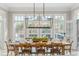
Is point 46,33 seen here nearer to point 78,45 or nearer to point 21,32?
point 21,32

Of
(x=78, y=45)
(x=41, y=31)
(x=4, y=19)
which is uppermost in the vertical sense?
(x=4, y=19)

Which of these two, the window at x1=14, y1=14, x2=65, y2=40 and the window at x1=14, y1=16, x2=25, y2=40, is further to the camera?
the window at x1=14, y1=14, x2=65, y2=40

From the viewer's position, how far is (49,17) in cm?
890

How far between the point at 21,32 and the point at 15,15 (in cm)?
89

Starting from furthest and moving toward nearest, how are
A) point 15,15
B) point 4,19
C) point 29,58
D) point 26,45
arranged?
point 15,15 → point 4,19 → point 26,45 → point 29,58

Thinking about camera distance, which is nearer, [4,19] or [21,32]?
[4,19]

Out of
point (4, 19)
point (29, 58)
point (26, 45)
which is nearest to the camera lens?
point (29, 58)

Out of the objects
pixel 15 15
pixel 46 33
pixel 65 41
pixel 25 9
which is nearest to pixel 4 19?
pixel 15 15

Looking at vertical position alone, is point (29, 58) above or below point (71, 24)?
below

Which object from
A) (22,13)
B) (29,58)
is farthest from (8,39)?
(29,58)

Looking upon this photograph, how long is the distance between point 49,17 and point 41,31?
784mm

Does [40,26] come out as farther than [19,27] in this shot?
No

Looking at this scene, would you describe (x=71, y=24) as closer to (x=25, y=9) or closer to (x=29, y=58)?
(x=25, y=9)

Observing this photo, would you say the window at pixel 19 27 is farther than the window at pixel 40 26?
No
